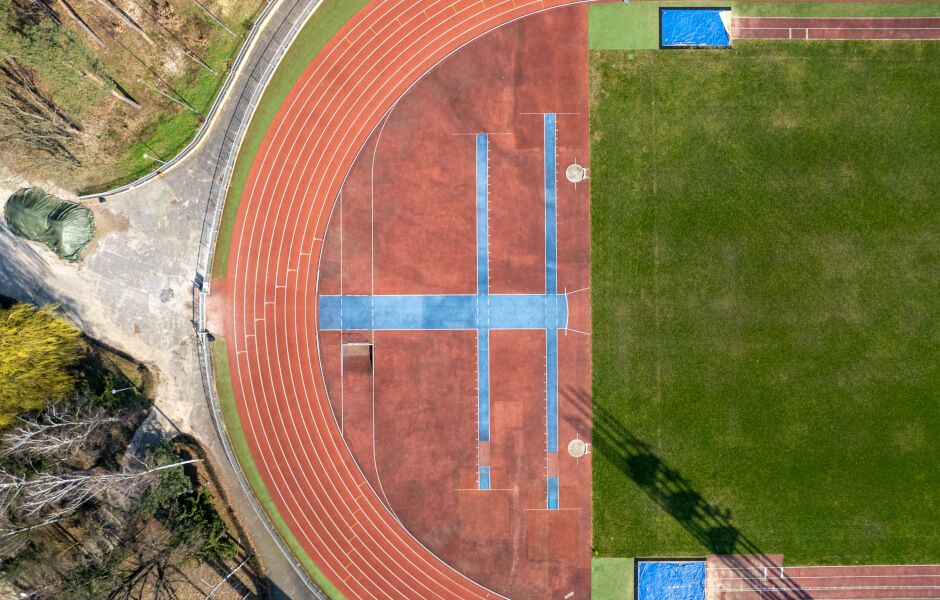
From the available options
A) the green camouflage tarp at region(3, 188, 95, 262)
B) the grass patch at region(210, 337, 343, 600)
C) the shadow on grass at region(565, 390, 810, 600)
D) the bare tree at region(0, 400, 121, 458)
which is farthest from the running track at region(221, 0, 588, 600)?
the shadow on grass at region(565, 390, 810, 600)

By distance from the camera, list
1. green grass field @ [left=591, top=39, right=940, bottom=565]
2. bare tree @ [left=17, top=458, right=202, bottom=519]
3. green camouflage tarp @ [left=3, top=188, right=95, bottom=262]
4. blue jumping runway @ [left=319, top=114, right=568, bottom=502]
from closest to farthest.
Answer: bare tree @ [left=17, top=458, right=202, bottom=519], green camouflage tarp @ [left=3, top=188, right=95, bottom=262], green grass field @ [left=591, top=39, right=940, bottom=565], blue jumping runway @ [left=319, top=114, right=568, bottom=502]

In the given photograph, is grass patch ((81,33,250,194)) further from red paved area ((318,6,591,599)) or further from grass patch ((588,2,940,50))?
grass patch ((588,2,940,50))

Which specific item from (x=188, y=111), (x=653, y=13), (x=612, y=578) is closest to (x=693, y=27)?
(x=653, y=13)

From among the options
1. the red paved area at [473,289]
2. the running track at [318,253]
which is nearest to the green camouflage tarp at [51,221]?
the running track at [318,253]

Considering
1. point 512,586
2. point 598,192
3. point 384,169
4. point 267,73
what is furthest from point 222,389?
point 598,192

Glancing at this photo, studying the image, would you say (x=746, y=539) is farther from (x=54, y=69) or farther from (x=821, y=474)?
(x=54, y=69)

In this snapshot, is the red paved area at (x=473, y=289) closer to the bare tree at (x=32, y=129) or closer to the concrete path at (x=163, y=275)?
the concrete path at (x=163, y=275)
